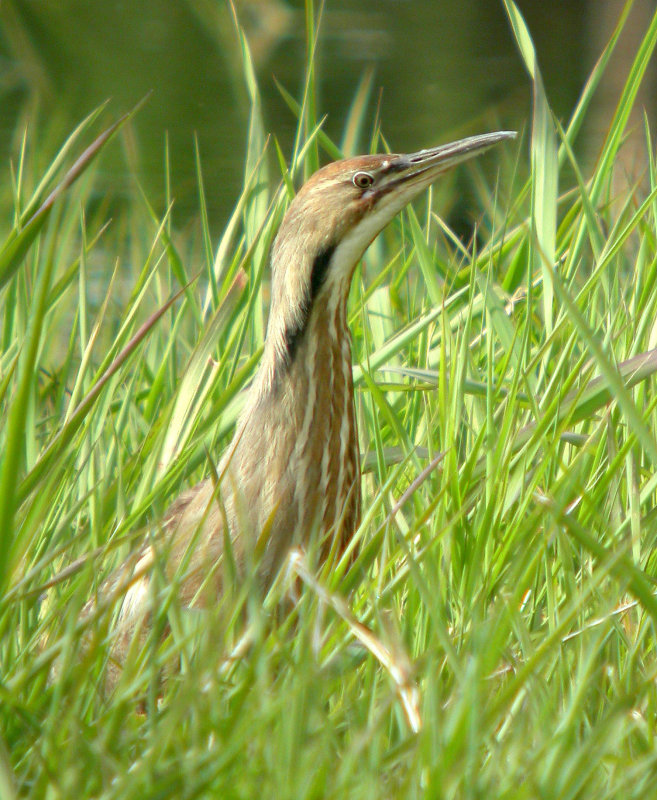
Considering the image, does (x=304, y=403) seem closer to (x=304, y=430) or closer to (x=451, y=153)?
(x=304, y=430)

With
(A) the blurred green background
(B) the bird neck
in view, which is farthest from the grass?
(A) the blurred green background

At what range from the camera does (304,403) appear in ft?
6.48

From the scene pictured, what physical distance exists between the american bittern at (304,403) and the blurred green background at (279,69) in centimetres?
384

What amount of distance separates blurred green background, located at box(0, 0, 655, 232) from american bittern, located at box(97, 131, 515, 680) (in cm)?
384

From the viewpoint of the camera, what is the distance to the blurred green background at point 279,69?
25.7ft

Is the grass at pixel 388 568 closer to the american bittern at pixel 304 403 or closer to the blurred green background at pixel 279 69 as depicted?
the american bittern at pixel 304 403

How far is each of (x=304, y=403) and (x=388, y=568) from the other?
463 millimetres

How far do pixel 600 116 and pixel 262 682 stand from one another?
365 inches

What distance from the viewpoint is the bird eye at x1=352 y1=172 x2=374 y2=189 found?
81.4 inches

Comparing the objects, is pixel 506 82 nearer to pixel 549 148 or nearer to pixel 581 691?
pixel 549 148

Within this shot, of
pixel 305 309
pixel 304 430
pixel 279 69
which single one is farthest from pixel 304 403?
pixel 279 69

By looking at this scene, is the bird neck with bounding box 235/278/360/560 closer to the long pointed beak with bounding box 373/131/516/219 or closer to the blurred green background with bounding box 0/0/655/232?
the long pointed beak with bounding box 373/131/516/219

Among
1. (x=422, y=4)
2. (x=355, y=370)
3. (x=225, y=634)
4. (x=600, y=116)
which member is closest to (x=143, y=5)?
(x=422, y=4)

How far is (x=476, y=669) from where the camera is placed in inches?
39.9
